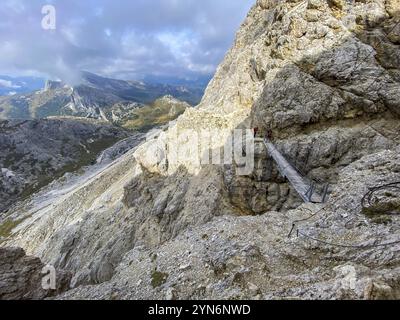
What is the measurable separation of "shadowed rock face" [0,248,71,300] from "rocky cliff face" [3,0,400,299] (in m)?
2.29

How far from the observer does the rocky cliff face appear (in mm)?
18516

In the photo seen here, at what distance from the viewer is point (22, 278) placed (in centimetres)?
2391

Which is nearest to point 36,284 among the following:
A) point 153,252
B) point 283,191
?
point 153,252

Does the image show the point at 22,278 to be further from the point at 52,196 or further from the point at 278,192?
the point at 52,196

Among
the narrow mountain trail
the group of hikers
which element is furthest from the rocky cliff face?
the narrow mountain trail

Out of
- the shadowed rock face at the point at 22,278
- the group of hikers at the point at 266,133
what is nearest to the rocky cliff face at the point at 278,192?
the group of hikers at the point at 266,133

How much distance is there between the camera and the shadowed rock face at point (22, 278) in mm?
22875

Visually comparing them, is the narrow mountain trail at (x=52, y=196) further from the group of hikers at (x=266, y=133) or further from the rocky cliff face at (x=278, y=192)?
the group of hikers at (x=266, y=133)

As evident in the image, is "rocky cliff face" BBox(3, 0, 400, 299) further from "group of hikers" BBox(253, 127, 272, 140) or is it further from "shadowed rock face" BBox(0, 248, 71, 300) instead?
"shadowed rock face" BBox(0, 248, 71, 300)

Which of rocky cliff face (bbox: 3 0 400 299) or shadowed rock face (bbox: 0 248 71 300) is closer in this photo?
rocky cliff face (bbox: 3 0 400 299)

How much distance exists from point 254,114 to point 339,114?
9654mm

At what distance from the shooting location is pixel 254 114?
4134cm
